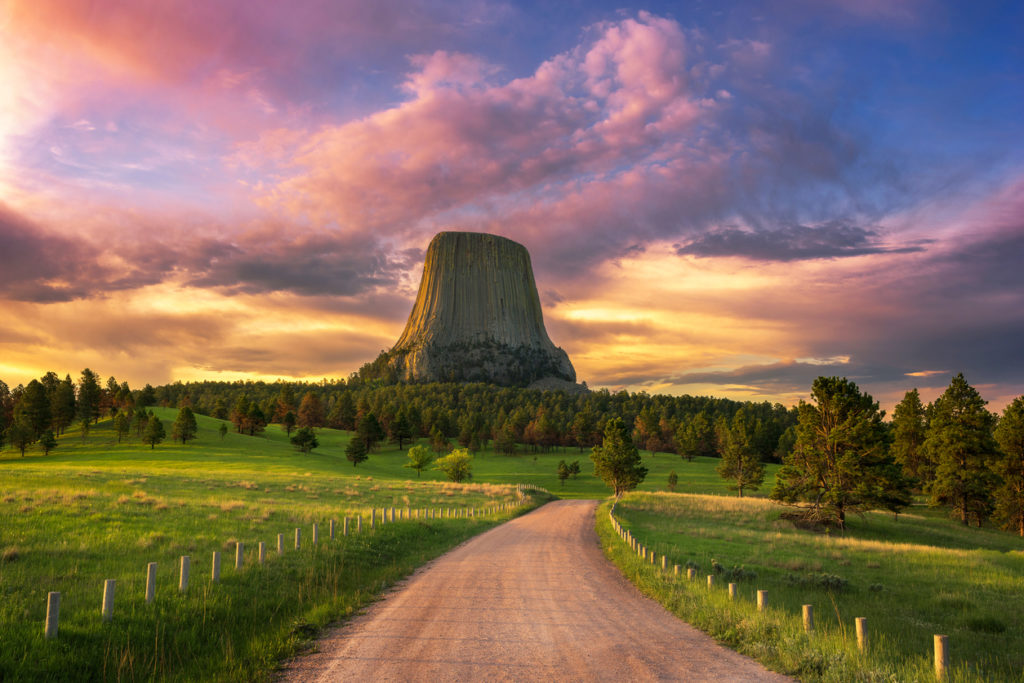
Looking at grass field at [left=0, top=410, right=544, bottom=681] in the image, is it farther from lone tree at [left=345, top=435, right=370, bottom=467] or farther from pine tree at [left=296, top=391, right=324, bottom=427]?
pine tree at [left=296, top=391, right=324, bottom=427]

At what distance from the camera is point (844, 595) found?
18922mm

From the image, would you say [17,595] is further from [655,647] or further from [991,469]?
[991,469]

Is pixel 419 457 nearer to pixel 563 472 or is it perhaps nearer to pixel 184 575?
pixel 563 472

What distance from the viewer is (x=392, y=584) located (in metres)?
15.7

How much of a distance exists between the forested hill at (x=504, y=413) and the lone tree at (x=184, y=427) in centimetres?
2110

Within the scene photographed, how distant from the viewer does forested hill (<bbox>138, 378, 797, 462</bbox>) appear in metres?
128

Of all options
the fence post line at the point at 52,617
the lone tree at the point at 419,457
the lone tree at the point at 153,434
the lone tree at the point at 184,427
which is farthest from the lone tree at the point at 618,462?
the fence post line at the point at 52,617

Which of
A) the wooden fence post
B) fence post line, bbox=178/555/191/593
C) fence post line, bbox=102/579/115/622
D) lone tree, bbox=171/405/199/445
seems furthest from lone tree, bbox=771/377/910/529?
lone tree, bbox=171/405/199/445

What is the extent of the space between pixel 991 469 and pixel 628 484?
36.9m

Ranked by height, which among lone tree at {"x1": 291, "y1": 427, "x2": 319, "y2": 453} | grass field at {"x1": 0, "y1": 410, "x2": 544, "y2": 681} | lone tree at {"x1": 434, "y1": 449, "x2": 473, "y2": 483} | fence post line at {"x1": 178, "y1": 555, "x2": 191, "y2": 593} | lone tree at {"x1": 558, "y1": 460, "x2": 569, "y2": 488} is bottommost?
lone tree at {"x1": 558, "y1": 460, "x2": 569, "y2": 488}

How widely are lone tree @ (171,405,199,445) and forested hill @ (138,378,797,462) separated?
21.1m

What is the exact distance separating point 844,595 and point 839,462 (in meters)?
29.3

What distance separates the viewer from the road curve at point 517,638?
27.0 feet

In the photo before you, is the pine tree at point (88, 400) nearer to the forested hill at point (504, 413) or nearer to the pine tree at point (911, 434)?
the forested hill at point (504, 413)
